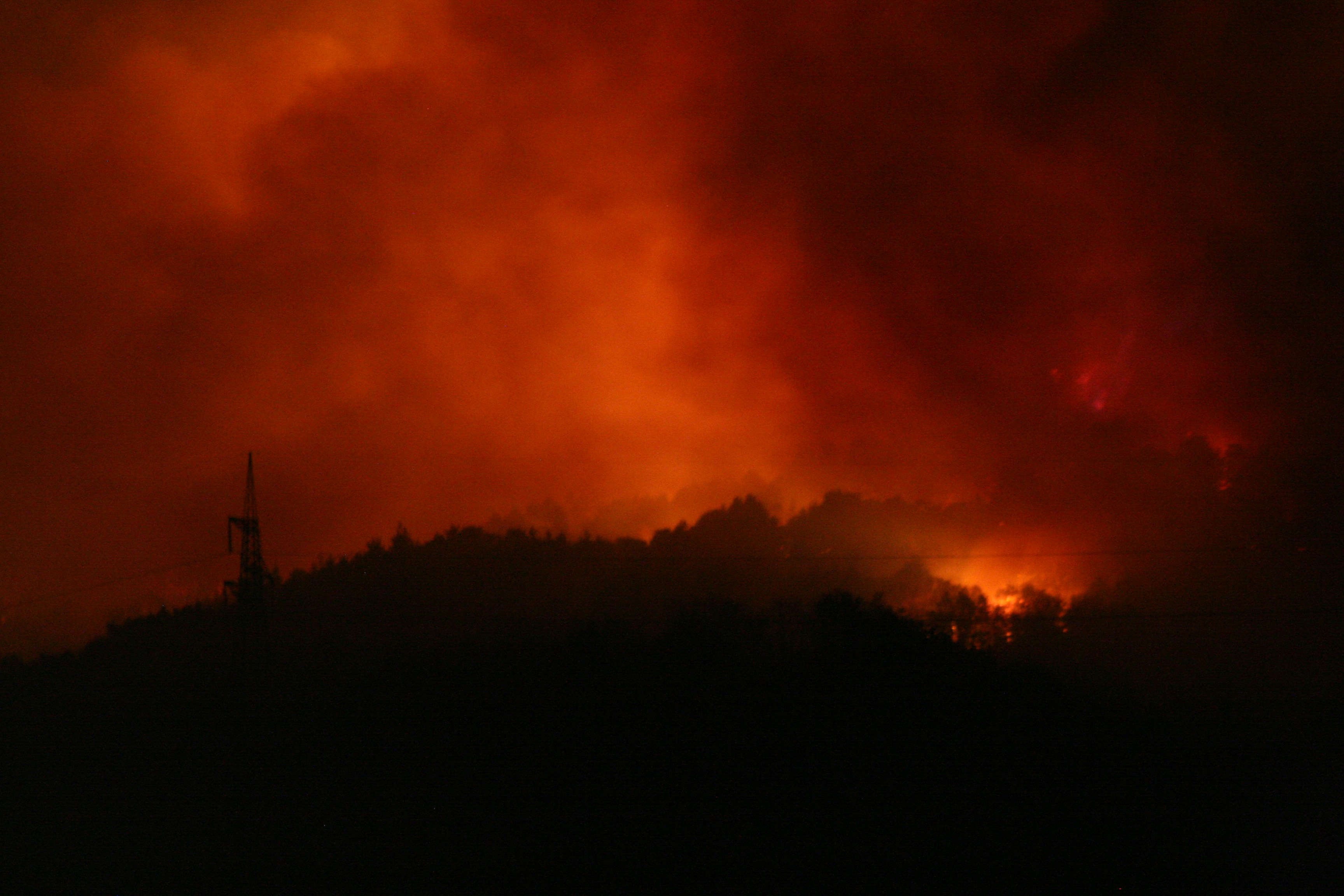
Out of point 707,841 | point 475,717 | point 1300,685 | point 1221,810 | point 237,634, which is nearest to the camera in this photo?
point 707,841

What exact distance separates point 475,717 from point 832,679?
→ 53.4 feet

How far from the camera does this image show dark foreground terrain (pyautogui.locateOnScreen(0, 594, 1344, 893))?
99.1ft

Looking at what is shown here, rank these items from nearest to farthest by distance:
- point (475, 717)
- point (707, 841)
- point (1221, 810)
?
point (707, 841) → point (1221, 810) → point (475, 717)

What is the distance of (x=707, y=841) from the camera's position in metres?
31.2

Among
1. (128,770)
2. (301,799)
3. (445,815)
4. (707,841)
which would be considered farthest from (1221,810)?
(128,770)

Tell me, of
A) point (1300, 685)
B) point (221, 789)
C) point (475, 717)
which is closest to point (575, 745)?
point (475, 717)

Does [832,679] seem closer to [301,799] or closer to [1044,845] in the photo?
[1044,845]

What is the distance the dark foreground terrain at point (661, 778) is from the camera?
3020 cm

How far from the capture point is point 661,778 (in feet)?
113

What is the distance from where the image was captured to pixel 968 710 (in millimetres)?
40000

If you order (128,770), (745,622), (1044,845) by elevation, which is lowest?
(1044,845)

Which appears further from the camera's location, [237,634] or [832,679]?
[832,679]

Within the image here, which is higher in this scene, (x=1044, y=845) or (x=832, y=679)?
(x=832, y=679)

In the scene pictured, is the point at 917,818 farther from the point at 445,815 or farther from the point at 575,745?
the point at 445,815
